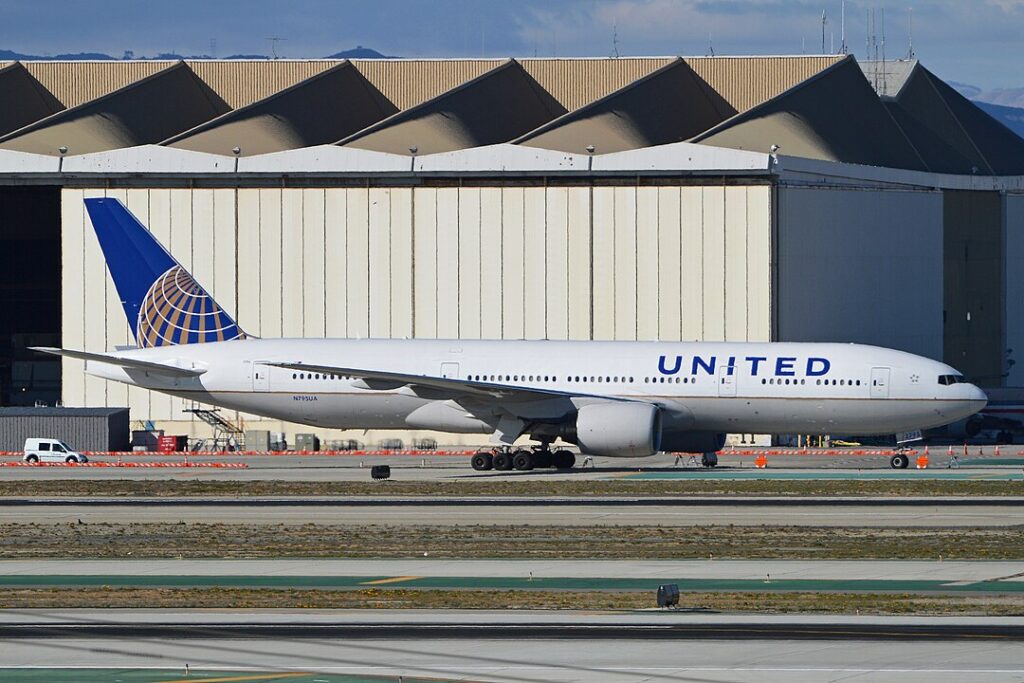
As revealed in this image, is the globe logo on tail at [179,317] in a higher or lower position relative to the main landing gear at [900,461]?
higher

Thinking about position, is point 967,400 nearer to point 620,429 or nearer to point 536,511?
point 620,429

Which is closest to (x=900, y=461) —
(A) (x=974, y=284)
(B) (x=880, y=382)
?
(B) (x=880, y=382)

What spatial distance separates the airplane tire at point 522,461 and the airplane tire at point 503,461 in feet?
0.48

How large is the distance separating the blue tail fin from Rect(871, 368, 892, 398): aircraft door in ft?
75.0

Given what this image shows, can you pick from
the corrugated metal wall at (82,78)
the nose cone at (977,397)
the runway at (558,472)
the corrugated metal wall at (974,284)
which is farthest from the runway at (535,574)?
the corrugated metal wall at (82,78)

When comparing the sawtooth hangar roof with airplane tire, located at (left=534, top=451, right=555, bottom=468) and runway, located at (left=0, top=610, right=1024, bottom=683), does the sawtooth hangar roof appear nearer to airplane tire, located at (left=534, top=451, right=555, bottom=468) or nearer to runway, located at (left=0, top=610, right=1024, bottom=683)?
airplane tire, located at (left=534, top=451, right=555, bottom=468)

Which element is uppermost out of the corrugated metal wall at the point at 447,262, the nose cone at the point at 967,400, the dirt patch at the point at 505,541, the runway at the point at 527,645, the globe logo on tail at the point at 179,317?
the corrugated metal wall at the point at 447,262

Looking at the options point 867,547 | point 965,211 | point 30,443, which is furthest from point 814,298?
point 867,547

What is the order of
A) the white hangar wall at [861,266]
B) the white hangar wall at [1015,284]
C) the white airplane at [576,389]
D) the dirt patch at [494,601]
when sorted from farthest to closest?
the white hangar wall at [1015,284]
the white hangar wall at [861,266]
the white airplane at [576,389]
the dirt patch at [494,601]

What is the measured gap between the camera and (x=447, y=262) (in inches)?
2852

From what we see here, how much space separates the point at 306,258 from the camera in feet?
240

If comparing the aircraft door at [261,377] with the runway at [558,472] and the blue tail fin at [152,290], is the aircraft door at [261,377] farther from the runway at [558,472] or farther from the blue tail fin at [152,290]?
the blue tail fin at [152,290]

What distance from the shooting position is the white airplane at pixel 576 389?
52438 mm

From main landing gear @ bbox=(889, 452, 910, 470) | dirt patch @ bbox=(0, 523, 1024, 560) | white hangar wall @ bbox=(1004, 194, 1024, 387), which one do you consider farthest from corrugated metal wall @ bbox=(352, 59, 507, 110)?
dirt patch @ bbox=(0, 523, 1024, 560)
